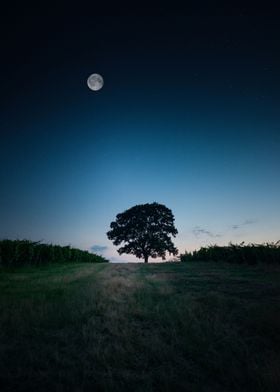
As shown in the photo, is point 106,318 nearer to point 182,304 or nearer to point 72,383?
point 182,304

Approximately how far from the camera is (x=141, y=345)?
10.4 feet

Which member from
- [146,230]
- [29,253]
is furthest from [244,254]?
[146,230]

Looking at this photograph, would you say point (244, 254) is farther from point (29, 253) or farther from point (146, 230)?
point (146, 230)

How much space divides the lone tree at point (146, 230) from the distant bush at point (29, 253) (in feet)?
73.5

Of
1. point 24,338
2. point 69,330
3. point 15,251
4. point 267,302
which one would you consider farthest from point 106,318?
point 15,251

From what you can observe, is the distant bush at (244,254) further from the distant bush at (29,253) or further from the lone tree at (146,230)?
the lone tree at (146,230)

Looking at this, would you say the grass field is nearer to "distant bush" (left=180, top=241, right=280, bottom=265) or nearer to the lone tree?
"distant bush" (left=180, top=241, right=280, bottom=265)

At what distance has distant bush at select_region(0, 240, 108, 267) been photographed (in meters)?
15.2

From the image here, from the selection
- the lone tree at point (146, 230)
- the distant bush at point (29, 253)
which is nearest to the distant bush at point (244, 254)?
the distant bush at point (29, 253)

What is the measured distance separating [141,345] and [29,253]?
1574cm

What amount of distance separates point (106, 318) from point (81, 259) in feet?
95.2

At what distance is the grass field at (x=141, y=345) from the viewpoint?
2412 mm

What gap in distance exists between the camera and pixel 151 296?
6000 millimetres

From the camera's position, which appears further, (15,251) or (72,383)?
(15,251)
